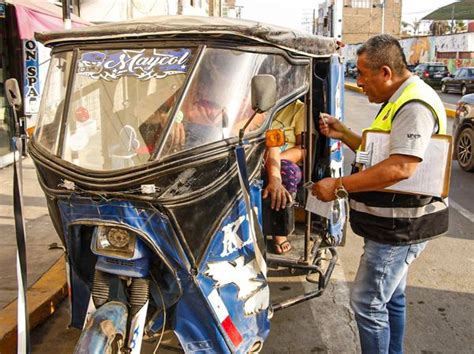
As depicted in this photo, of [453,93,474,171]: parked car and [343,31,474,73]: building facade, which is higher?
[343,31,474,73]: building facade

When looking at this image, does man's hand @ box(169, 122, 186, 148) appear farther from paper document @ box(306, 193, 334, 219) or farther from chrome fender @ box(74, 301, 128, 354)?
paper document @ box(306, 193, 334, 219)

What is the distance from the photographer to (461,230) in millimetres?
6504

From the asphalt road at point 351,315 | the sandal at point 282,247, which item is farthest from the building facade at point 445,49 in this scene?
the sandal at point 282,247

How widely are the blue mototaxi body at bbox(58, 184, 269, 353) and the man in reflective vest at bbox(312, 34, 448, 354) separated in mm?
573

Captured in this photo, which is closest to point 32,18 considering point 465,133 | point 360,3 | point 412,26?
point 465,133

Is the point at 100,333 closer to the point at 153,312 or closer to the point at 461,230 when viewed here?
the point at 153,312

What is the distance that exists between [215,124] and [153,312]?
1.15 metres

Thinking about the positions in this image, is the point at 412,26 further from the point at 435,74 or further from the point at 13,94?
the point at 13,94

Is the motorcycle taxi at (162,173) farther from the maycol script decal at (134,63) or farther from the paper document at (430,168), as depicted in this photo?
the paper document at (430,168)

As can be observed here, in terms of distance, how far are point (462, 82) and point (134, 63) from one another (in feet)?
84.8

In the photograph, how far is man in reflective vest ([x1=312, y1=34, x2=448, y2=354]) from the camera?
2.72 m

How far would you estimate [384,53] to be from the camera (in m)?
2.88

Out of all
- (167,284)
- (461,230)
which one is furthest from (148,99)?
(461,230)

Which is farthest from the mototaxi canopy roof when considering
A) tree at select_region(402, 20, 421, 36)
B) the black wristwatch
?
tree at select_region(402, 20, 421, 36)
